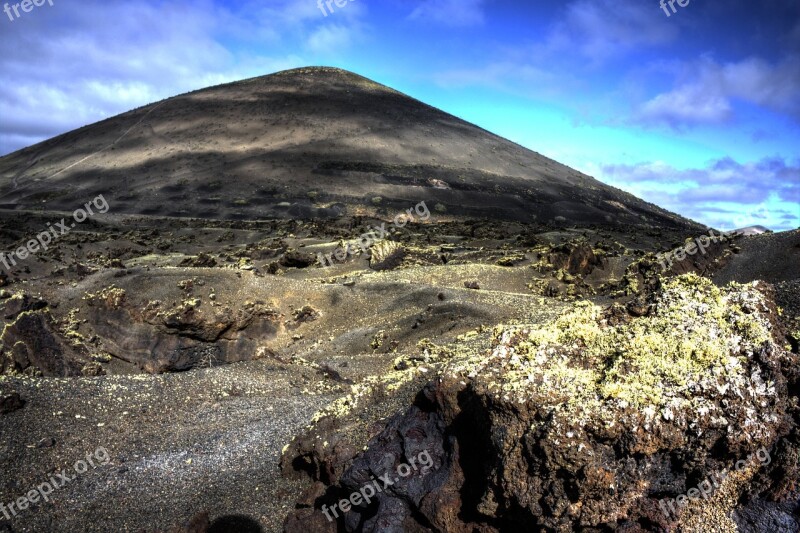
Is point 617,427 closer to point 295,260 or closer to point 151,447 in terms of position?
point 151,447

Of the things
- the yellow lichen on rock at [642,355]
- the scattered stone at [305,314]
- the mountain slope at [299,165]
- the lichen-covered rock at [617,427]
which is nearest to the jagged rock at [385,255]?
the scattered stone at [305,314]

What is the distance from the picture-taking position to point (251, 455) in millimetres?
5891

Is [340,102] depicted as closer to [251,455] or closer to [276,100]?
[276,100]

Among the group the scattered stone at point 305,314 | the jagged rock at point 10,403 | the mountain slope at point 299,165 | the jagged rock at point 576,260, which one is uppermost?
the mountain slope at point 299,165

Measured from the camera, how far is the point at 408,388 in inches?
224

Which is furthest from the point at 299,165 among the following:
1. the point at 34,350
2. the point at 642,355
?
the point at 642,355

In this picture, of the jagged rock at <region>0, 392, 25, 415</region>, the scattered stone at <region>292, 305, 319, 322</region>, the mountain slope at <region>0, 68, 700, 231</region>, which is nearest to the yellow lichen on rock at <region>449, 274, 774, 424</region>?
the jagged rock at <region>0, 392, 25, 415</region>

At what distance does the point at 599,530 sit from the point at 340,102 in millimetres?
68721

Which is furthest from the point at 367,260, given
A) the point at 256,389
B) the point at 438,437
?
the point at 438,437

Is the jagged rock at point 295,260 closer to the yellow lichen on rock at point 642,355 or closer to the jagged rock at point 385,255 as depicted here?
the jagged rock at point 385,255

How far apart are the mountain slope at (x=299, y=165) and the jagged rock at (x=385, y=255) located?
916 inches

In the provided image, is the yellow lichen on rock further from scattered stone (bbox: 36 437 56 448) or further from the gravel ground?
scattered stone (bbox: 36 437 56 448)

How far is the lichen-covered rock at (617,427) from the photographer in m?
3.21

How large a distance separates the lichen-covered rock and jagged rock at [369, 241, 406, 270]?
43.3ft
